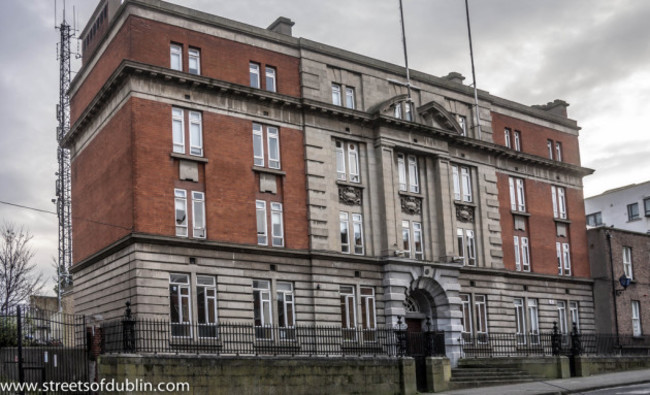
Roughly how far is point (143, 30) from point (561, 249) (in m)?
29.7

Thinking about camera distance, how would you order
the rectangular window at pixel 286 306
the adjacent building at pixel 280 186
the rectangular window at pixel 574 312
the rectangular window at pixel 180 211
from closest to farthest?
1. the adjacent building at pixel 280 186
2. the rectangular window at pixel 180 211
3. the rectangular window at pixel 286 306
4. the rectangular window at pixel 574 312

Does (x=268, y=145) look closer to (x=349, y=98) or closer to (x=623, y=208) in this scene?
(x=349, y=98)

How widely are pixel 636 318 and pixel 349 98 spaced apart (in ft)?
82.8

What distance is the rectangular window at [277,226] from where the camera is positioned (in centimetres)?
3694

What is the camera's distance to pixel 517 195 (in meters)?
49.6

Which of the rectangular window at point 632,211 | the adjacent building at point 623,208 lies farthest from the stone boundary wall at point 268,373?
the rectangular window at point 632,211

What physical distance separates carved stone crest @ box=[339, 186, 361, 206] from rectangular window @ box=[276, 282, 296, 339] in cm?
520

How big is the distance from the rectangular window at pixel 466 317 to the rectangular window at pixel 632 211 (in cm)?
3560

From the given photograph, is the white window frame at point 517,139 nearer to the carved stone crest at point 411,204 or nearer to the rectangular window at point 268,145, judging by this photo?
the carved stone crest at point 411,204

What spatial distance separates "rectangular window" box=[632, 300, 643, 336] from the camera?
5247 cm

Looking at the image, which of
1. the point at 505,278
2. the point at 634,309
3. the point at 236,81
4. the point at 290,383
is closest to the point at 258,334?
the point at 290,383

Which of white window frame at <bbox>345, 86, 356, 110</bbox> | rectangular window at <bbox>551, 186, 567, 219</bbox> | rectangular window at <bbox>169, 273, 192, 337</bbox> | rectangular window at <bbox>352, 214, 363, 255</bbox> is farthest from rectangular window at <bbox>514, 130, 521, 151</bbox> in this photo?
rectangular window at <bbox>169, 273, 192, 337</bbox>

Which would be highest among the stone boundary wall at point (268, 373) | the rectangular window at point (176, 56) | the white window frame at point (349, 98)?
the rectangular window at point (176, 56)

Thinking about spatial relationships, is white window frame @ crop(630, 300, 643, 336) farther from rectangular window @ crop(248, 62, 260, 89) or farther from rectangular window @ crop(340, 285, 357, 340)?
rectangular window @ crop(248, 62, 260, 89)
